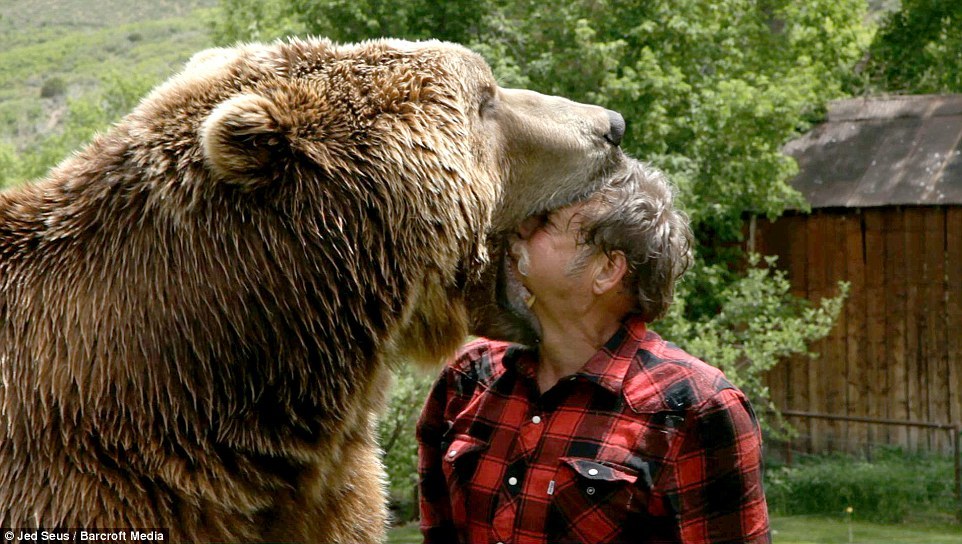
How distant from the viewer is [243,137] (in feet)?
9.30

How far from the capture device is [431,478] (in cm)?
342

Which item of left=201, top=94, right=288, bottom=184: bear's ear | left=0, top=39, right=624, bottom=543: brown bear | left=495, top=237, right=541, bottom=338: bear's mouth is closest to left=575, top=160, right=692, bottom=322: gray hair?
left=495, top=237, right=541, bottom=338: bear's mouth

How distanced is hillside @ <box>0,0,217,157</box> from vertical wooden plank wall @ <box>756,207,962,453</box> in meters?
10.4

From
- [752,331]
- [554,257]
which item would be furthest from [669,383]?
[752,331]

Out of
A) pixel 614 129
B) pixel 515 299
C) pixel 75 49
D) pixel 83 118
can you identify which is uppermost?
pixel 75 49

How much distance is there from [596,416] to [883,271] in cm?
1525

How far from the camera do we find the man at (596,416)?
115 inches

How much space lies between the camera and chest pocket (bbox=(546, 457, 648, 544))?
294 cm

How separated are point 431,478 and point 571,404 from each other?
567 millimetres

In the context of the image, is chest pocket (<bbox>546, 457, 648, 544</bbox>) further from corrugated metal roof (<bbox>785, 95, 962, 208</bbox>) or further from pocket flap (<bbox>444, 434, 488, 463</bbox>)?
corrugated metal roof (<bbox>785, 95, 962, 208</bbox>)

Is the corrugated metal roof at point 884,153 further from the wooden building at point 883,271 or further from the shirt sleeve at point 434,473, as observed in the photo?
the shirt sleeve at point 434,473

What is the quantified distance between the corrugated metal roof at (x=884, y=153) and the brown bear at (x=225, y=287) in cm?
1459

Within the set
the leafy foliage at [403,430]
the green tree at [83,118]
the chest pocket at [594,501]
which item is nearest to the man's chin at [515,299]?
the chest pocket at [594,501]

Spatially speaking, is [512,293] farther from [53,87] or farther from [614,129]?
[53,87]
